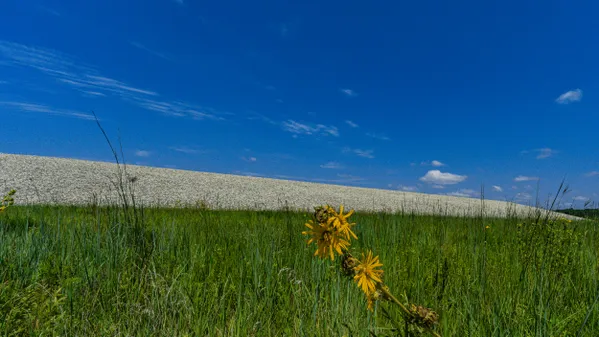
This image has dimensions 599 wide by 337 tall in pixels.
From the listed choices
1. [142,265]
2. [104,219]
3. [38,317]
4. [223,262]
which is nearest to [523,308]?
[223,262]

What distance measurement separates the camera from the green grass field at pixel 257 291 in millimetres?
2047

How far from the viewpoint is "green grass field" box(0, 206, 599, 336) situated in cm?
205

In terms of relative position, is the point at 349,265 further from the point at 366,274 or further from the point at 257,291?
the point at 257,291

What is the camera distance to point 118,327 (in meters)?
2.12

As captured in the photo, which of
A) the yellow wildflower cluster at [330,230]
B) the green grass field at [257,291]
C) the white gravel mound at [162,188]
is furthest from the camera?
the white gravel mound at [162,188]

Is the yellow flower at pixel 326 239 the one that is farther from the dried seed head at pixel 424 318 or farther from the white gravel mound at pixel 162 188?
the white gravel mound at pixel 162 188

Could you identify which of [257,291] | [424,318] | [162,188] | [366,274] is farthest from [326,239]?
[162,188]

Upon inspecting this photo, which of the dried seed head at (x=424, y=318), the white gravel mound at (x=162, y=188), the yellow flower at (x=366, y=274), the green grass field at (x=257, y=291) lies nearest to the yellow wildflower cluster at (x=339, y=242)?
the yellow flower at (x=366, y=274)

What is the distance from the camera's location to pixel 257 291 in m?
2.54

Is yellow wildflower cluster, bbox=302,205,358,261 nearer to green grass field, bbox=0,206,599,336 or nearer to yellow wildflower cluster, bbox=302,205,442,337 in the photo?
yellow wildflower cluster, bbox=302,205,442,337

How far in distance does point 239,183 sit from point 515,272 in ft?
52.1

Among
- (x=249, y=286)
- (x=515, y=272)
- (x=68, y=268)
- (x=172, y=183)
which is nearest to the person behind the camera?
(x=249, y=286)

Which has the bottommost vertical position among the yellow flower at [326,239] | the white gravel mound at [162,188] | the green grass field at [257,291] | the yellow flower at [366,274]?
the green grass field at [257,291]

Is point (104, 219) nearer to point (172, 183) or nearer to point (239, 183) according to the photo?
point (172, 183)
